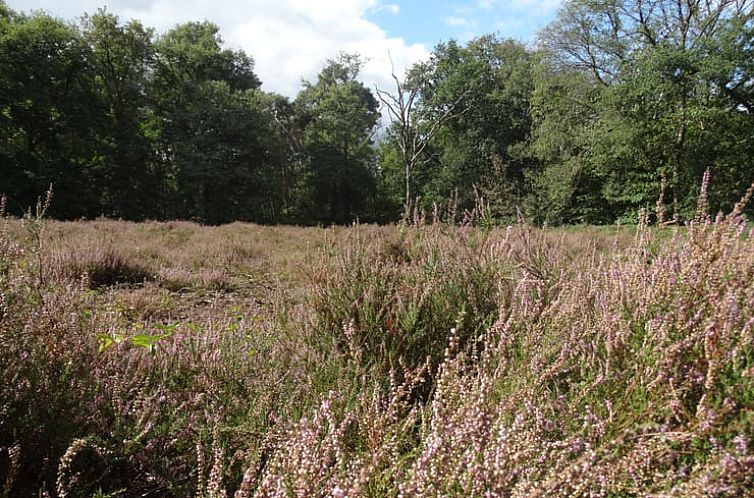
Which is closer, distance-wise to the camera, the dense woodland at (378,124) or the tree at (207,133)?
the dense woodland at (378,124)

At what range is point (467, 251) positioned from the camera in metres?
3.49

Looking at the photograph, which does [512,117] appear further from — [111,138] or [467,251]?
[467,251]

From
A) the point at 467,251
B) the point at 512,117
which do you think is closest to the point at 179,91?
the point at 512,117

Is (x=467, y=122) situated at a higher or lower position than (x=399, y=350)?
higher

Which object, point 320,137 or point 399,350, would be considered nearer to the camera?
point 399,350

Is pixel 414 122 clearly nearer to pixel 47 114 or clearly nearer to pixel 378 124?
pixel 378 124

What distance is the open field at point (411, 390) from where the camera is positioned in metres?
1.42

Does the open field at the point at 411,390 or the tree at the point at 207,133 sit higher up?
the tree at the point at 207,133

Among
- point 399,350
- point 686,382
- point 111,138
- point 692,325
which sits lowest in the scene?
point 399,350

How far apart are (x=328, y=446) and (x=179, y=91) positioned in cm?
3626

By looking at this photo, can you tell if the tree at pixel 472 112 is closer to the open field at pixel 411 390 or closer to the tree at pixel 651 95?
the tree at pixel 651 95

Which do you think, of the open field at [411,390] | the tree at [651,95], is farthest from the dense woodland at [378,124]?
the open field at [411,390]

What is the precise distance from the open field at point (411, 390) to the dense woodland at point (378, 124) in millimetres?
16300

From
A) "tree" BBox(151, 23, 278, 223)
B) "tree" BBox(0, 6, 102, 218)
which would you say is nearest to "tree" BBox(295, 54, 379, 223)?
"tree" BBox(151, 23, 278, 223)
